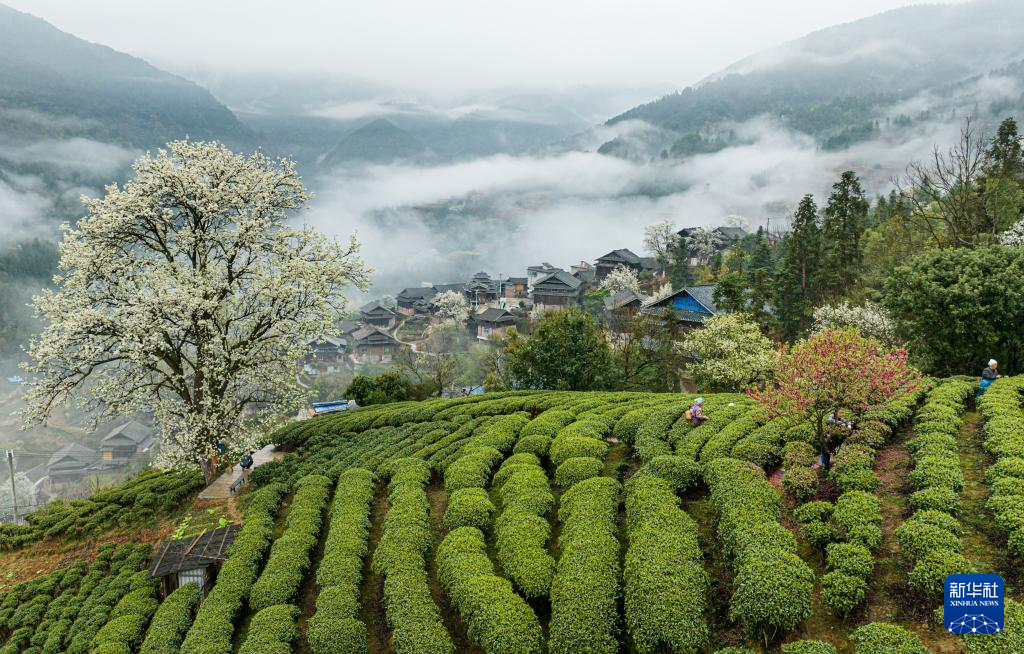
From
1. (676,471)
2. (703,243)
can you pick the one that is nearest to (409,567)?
(676,471)

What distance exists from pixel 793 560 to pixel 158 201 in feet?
66.5

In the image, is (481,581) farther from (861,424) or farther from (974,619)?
(861,424)

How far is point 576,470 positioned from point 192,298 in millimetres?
12511

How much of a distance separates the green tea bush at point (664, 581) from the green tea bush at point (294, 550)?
7.87 m

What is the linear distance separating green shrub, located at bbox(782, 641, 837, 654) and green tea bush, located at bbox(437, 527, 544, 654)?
13.1 feet

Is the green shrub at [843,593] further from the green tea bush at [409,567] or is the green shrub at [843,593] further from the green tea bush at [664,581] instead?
the green tea bush at [409,567]

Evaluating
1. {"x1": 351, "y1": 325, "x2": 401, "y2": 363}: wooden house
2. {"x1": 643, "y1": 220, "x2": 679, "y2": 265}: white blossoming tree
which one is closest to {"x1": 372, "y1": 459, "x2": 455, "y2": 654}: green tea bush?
{"x1": 351, "y1": 325, "x2": 401, "y2": 363}: wooden house

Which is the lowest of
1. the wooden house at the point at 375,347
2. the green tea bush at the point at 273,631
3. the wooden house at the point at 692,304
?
the wooden house at the point at 375,347

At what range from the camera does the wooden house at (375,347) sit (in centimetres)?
7706

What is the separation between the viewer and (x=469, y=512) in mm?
14844

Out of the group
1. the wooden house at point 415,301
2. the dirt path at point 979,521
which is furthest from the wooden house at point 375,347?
the dirt path at point 979,521

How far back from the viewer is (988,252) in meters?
21.8

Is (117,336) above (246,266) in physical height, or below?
below

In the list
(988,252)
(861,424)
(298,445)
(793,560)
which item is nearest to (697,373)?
(988,252)
